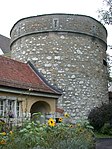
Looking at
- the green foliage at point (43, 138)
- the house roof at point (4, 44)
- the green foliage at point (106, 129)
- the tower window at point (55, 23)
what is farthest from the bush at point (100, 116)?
the house roof at point (4, 44)

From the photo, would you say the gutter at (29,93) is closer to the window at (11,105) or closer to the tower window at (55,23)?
the window at (11,105)

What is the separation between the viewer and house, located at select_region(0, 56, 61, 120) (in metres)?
13.1

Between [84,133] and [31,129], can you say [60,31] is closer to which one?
[84,133]

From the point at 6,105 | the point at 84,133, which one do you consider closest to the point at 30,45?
the point at 6,105

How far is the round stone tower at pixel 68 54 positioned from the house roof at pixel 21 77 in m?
0.47

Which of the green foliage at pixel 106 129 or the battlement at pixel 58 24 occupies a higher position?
the battlement at pixel 58 24

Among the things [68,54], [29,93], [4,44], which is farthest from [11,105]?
[4,44]

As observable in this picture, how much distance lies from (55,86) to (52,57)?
186cm

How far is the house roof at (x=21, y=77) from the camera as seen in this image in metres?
13.9

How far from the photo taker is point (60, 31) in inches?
668

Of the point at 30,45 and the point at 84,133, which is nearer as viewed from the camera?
the point at 84,133

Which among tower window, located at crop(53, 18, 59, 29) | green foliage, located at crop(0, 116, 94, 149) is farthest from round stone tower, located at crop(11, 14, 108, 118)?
green foliage, located at crop(0, 116, 94, 149)

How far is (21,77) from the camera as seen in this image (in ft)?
49.6

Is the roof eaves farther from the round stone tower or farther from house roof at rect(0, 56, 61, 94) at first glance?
the round stone tower
